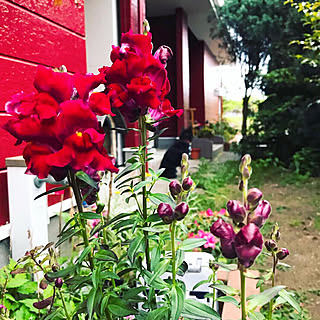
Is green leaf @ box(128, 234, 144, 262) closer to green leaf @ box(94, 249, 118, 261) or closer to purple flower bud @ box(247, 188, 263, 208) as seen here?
green leaf @ box(94, 249, 118, 261)

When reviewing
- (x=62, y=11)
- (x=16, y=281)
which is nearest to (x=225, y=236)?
(x=16, y=281)

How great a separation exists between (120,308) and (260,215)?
435 millimetres

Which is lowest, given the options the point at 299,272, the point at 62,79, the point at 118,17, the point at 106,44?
the point at 299,272

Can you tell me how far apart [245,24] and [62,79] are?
9.18 metres

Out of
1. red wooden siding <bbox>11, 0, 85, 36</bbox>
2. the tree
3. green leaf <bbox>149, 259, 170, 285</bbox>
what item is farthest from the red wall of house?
the tree

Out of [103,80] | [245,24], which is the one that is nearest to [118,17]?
[103,80]

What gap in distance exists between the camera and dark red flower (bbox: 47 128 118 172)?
31.6 inches

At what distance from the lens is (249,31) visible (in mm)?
9094

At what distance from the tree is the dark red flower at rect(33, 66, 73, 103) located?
815cm

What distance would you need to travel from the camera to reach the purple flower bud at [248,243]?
686mm

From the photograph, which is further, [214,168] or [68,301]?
[214,168]

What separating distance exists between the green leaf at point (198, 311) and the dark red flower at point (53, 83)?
544mm

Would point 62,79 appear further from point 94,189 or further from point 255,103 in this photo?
point 255,103

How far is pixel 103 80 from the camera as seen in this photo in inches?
35.8
